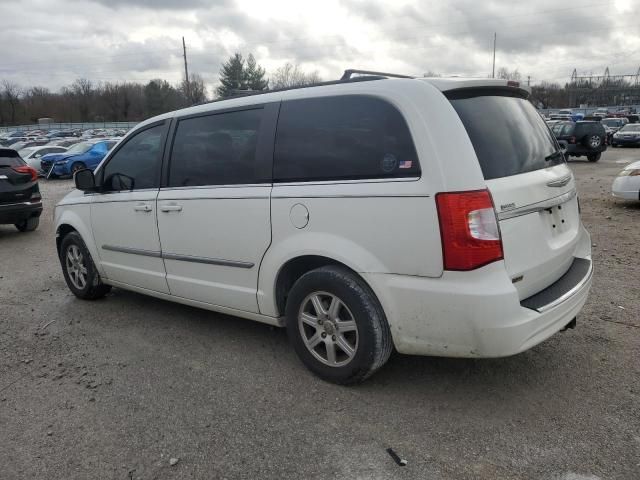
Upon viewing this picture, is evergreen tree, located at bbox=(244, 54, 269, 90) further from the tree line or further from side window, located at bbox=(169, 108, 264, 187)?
side window, located at bbox=(169, 108, 264, 187)

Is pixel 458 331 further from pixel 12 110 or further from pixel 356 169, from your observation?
pixel 12 110

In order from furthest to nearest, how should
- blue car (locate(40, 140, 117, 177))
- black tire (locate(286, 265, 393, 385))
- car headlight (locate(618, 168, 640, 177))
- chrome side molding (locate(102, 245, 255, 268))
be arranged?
blue car (locate(40, 140, 117, 177)), car headlight (locate(618, 168, 640, 177)), chrome side molding (locate(102, 245, 255, 268)), black tire (locate(286, 265, 393, 385))

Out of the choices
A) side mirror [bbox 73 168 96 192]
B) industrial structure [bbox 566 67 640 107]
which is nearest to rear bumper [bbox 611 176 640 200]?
side mirror [bbox 73 168 96 192]

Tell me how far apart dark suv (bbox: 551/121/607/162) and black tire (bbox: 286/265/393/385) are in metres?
21.0

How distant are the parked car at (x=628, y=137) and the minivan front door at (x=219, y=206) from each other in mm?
30714

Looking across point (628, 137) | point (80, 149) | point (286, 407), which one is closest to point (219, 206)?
point (286, 407)

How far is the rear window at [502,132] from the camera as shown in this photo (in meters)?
2.96

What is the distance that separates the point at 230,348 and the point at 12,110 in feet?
318

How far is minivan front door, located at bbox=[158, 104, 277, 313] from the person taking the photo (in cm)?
362

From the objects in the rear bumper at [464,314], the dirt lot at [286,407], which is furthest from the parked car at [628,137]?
the rear bumper at [464,314]

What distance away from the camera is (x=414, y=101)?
9.71ft

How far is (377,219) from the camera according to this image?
2.98m

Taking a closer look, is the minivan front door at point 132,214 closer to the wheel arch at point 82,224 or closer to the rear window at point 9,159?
the wheel arch at point 82,224

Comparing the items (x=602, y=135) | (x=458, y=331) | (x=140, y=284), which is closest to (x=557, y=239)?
(x=458, y=331)
